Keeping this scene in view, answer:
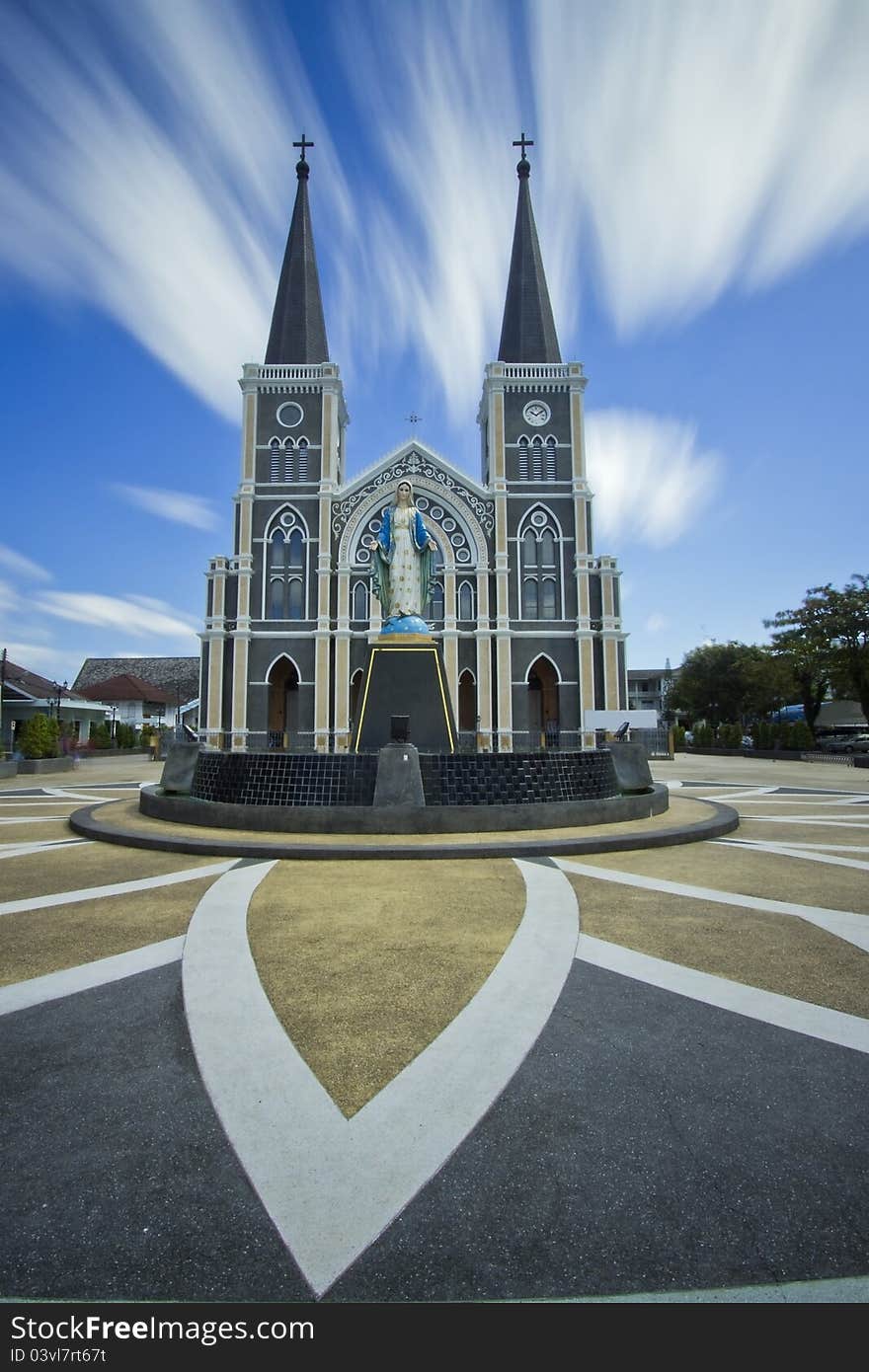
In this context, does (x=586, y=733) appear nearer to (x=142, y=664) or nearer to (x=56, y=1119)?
(x=56, y=1119)

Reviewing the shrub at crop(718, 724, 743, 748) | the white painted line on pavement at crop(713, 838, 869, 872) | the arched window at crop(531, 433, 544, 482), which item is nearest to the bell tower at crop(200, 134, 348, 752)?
the arched window at crop(531, 433, 544, 482)

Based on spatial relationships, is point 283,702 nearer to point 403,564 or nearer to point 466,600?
point 466,600

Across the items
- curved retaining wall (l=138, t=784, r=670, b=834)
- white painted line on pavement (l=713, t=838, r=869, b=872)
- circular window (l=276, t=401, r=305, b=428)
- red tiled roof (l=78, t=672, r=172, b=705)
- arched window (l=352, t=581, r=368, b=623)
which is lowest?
white painted line on pavement (l=713, t=838, r=869, b=872)

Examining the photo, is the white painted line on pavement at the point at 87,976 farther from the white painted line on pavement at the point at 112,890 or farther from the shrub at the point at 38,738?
the shrub at the point at 38,738

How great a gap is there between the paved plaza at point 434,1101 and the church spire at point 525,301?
152 feet

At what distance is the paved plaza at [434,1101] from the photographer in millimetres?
1769

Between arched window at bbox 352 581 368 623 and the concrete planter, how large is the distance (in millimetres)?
17562

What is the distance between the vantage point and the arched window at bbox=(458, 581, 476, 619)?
135 feet

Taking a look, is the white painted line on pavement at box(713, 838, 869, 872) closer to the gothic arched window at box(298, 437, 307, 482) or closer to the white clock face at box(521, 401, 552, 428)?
the gothic arched window at box(298, 437, 307, 482)

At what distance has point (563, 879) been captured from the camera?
20.8 feet

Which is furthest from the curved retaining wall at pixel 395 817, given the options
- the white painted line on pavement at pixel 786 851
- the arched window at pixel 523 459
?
the arched window at pixel 523 459
